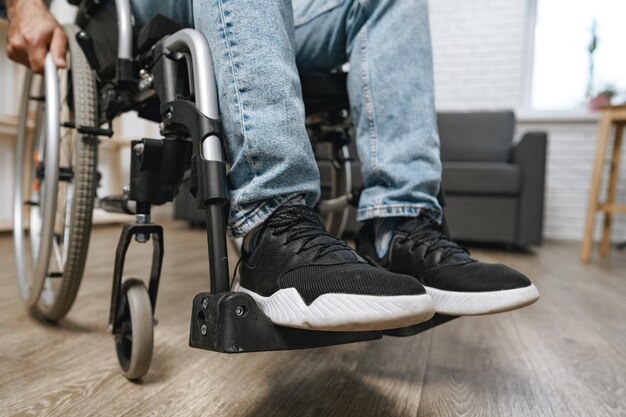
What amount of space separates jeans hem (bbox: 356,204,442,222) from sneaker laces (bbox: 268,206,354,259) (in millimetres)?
141

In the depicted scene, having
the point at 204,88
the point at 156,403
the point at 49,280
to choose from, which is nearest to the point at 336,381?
the point at 156,403

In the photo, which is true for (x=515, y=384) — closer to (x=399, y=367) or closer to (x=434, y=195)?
(x=399, y=367)

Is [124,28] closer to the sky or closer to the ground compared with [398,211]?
closer to the sky

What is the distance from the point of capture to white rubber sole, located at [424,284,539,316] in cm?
52

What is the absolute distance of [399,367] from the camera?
25.5 inches

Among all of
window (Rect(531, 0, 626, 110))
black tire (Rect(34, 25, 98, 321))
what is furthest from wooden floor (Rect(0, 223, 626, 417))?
window (Rect(531, 0, 626, 110))

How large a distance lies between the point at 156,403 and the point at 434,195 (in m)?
0.43

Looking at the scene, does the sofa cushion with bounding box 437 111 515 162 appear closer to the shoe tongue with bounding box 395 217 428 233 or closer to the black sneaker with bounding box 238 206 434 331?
the shoe tongue with bounding box 395 217 428 233

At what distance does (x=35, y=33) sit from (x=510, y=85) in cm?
295

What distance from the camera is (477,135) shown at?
8.88 feet

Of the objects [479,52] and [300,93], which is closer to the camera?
[300,93]

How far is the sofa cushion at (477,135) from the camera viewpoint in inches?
105

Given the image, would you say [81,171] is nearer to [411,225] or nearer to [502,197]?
[411,225]

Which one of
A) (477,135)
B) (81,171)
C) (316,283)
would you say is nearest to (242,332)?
(316,283)
